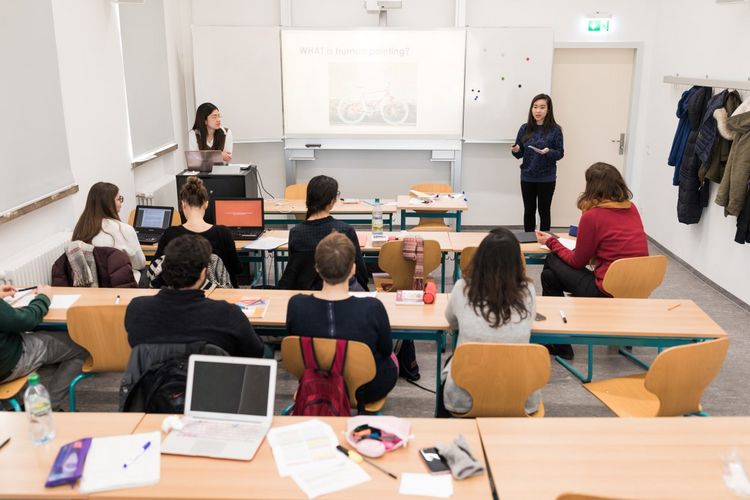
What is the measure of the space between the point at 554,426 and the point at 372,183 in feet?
20.6

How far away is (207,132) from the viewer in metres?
6.42

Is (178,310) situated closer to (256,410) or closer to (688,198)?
(256,410)

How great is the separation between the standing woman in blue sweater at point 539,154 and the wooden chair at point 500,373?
14.7 feet

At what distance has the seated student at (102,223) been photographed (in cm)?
414

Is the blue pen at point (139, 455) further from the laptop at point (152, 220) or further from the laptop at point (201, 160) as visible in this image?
the laptop at point (201, 160)

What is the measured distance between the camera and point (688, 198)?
614 cm

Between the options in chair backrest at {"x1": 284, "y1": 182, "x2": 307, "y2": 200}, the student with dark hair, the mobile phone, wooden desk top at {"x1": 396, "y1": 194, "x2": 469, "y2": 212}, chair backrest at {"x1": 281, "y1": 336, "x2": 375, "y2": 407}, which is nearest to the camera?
the mobile phone

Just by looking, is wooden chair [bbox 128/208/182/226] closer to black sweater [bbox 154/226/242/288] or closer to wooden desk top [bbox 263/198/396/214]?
wooden desk top [bbox 263/198/396/214]

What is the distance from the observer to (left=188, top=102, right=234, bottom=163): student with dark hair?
632 centimetres

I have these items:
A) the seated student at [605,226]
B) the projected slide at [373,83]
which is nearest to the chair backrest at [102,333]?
the seated student at [605,226]

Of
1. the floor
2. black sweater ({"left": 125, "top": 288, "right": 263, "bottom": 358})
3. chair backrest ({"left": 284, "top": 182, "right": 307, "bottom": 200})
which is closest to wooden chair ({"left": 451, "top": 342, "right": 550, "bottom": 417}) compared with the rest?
black sweater ({"left": 125, "top": 288, "right": 263, "bottom": 358})

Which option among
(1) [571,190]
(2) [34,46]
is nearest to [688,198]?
(1) [571,190]

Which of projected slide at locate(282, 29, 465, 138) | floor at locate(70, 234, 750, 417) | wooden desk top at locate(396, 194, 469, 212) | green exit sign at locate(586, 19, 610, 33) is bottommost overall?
floor at locate(70, 234, 750, 417)

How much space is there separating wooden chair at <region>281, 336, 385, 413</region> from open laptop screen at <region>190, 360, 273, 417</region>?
1.38ft
